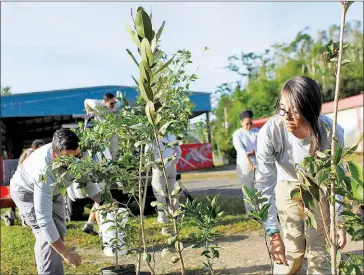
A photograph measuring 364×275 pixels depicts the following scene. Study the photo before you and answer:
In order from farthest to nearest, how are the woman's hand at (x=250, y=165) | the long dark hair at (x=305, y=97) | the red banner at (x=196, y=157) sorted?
the red banner at (x=196, y=157)
the woman's hand at (x=250, y=165)
the long dark hair at (x=305, y=97)

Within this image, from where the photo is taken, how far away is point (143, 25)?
1.63 metres

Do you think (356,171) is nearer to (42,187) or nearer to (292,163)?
(292,163)

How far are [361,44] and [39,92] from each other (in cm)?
3890

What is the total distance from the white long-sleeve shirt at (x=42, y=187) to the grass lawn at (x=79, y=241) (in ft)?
4.95

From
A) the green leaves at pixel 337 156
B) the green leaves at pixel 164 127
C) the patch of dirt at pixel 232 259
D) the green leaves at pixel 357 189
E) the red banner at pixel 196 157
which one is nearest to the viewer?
the green leaves at pixel 357 189

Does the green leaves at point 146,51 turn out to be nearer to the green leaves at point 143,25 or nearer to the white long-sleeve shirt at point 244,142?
the green leaves at point 143,25

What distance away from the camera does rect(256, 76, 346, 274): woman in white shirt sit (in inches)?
91.7

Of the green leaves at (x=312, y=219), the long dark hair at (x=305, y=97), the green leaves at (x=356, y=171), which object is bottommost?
the green leaves at (x=312, y=219)

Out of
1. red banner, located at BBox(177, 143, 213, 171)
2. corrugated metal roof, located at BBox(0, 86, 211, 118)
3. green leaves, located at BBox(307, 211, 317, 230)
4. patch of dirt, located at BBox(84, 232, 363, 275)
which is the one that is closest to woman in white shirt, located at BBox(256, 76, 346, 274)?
green leaves, located at BBox(307, 211, 317, 230)

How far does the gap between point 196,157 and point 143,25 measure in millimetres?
24016

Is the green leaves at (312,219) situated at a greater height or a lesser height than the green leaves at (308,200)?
lesser

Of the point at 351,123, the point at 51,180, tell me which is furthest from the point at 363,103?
the point at 51,180

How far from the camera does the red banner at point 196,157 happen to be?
25.1m

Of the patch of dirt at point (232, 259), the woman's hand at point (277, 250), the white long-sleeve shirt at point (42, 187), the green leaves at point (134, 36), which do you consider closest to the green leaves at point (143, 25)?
the green leaves at point (134, 36)
